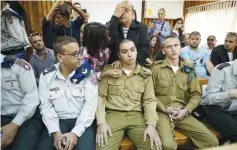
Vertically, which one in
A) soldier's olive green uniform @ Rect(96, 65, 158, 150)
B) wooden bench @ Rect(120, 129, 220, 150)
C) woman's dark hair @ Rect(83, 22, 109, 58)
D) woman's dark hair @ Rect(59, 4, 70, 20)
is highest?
woman's dark hair @ Rect(59, 4, 70, 20)

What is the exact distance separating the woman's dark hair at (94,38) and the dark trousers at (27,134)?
2.30 feet

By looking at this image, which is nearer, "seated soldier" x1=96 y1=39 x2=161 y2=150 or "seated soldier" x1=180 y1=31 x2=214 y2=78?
"seated soldier" x1=96 y1=39 x2=161 y2=150

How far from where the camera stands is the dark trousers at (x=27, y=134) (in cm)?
122

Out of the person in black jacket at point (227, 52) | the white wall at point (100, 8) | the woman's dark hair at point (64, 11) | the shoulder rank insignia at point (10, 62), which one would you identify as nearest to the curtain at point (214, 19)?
the person in black jacket at point (227, 52)

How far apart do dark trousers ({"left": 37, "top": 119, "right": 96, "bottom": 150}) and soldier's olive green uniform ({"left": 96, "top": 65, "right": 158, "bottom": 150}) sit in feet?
0.39

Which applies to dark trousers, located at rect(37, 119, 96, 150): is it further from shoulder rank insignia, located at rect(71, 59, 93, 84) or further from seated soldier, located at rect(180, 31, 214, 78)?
seated soldier, located at rect(180, 31, 214, 78)

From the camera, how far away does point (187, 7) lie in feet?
18.8

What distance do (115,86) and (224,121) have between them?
91cm

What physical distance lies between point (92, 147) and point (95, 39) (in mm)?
864

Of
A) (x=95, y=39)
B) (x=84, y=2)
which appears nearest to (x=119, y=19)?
(x=95, y=39)

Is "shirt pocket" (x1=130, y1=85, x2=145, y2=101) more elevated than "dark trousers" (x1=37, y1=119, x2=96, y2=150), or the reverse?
"shirt pocket" (x1=130, y1=85, x2=145, y2=101)

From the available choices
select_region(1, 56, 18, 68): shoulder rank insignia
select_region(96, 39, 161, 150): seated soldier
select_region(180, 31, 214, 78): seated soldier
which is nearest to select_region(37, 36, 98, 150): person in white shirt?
select_region(96, 39, 161, 150): seated soldier

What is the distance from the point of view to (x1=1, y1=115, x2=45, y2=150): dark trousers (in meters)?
1.22

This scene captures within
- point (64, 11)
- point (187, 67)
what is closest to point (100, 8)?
point (64, 11)
